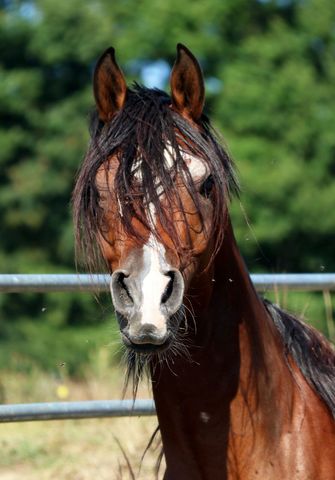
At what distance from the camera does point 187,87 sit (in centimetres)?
341

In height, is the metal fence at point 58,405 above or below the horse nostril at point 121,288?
below

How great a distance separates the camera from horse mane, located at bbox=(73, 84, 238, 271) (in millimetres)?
3152

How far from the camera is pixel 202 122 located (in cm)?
344

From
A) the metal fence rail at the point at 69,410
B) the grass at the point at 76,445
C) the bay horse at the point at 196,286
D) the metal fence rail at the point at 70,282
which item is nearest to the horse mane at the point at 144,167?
the bay horse at the point at 196,286

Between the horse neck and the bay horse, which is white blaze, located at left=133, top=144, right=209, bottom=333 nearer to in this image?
the bay horse

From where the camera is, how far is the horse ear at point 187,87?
3377 mm

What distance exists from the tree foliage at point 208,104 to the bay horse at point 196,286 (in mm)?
16161

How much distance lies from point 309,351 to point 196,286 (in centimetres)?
66

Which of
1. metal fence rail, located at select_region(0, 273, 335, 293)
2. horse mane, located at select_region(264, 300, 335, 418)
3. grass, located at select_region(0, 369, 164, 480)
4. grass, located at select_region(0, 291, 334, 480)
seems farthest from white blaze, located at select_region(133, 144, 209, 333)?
grass, located at select_region(0, 369, 164, 480)

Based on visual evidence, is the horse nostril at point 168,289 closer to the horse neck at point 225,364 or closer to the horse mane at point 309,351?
the horse neck at point 225,364

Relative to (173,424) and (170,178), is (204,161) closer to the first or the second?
(170,178)

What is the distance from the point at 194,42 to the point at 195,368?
22.2 m

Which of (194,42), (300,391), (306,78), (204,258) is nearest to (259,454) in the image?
(300,391)

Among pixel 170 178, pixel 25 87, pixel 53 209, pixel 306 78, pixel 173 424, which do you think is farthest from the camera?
pixel 25 87
